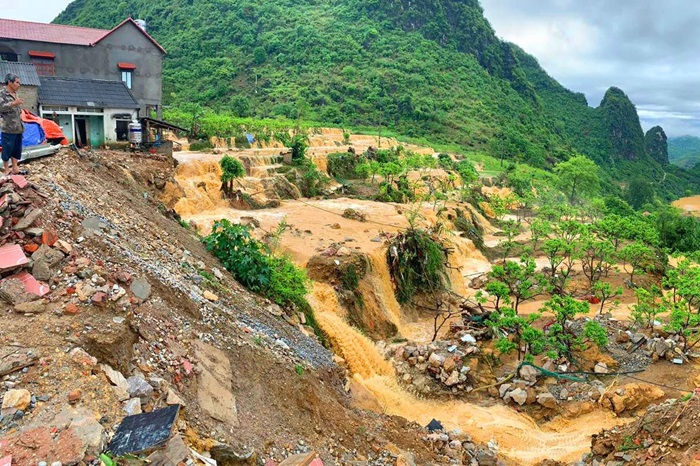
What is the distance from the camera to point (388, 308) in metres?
17.5

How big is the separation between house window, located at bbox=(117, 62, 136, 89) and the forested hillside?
2402cm

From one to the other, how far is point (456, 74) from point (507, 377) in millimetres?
72775

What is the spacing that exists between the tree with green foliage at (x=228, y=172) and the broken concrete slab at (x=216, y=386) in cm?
1606

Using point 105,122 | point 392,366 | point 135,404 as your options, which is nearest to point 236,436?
point 135,404

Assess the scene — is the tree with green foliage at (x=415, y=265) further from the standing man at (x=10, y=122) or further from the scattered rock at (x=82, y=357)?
the scattered rock at (x=82, y=357)

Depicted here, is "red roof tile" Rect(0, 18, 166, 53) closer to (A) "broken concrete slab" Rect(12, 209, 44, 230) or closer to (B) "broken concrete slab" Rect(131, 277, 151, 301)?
(A) "broken concrete slab" Rect(12, 209, 44, 230)

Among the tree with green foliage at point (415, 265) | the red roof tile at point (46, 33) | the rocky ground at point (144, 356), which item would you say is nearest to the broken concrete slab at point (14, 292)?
the rocky ground at point (144, 356)

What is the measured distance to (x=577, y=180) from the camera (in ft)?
144

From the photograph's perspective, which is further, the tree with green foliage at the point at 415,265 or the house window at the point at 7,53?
the house window at the point at 7,53

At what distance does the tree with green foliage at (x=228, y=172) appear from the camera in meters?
22.3

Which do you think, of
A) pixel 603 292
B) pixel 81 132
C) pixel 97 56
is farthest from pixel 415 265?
pixel 97 56

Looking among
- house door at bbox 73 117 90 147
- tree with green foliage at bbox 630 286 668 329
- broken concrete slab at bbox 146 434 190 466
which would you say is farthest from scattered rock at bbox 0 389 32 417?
house door at bbox 73 117 90 147

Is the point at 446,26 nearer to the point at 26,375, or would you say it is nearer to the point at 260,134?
the point at 260,134

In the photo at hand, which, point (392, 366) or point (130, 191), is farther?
point (392, 366)
